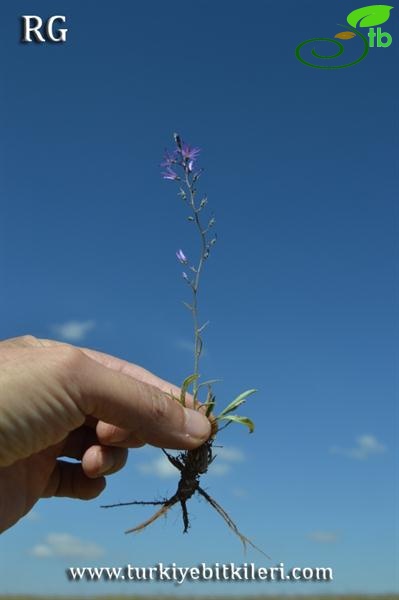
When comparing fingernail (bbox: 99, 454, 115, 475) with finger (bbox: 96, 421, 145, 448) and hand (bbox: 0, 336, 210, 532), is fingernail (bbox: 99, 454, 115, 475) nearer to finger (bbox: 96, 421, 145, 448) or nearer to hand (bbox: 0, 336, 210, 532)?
hand (bbox: 0, 336, 210, 532)

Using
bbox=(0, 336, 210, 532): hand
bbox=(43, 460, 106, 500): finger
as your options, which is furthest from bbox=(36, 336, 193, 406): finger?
bbox=(43, 460, 106, 500): finger

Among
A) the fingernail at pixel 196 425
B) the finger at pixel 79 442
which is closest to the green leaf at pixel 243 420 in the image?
the fingernail at pixel 196 425

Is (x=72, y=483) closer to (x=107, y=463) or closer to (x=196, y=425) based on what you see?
(x=107, y=463)

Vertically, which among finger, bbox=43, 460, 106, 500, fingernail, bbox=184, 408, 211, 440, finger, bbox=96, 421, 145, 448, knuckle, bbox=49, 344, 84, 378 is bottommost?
finger, bbox=43, 460, 106, 500

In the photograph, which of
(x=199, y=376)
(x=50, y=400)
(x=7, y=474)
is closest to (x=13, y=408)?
(x=50, y=400)

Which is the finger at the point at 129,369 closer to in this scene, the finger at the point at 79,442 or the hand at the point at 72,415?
the hand at the point at 72,415

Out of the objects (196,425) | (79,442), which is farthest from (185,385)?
(79,442)

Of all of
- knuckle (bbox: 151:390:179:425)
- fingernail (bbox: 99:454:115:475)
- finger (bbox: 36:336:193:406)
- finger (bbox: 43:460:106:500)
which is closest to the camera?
knuckle (bbox: 151:390:179:425)
